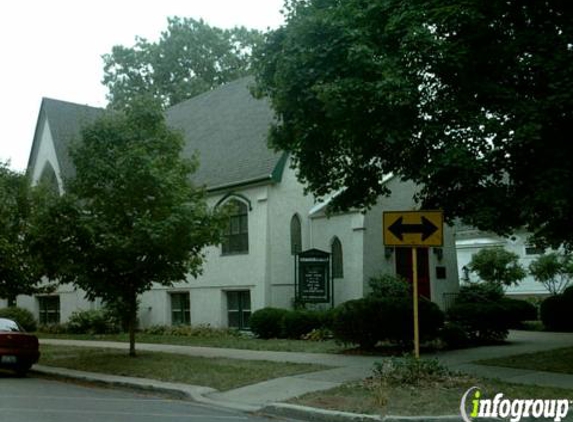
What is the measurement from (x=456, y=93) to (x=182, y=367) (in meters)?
7.91

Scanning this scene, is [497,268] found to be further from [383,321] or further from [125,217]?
[125,217]

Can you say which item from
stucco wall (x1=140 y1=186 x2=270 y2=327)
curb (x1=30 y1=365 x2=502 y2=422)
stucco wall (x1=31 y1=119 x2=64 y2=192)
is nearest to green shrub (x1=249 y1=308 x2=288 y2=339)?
stucco wall (x1=140 y1=186 x2=270 y2=327)

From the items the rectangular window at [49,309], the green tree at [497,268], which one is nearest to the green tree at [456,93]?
the green tree at [497,268]

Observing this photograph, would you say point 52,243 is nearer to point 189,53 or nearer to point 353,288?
point 353,288

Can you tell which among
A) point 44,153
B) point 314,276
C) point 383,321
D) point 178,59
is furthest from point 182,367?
point 178,59

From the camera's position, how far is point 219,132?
30.2 metres

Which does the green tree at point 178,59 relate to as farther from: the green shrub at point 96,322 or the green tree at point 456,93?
the green tree at point 456,93

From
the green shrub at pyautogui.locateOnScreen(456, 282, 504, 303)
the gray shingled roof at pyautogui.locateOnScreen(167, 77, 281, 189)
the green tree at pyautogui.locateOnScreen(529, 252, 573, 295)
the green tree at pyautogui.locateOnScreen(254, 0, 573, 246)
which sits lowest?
the green shrub at pyautogui.locateOnScreen(456, 282, 504, 303)

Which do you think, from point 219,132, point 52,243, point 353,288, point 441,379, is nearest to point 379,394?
point 441,379

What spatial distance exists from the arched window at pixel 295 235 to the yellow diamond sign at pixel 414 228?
13.7 metres

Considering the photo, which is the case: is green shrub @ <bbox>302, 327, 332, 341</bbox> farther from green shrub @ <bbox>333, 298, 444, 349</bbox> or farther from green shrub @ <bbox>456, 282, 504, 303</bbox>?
green shrub @ <bbox>456, 282, 504, 303</bbox>

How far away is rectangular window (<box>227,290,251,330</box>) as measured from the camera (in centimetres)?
2597

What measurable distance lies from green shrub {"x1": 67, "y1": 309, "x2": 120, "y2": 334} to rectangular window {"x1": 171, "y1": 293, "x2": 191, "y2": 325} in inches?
89.7

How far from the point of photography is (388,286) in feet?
75.6
